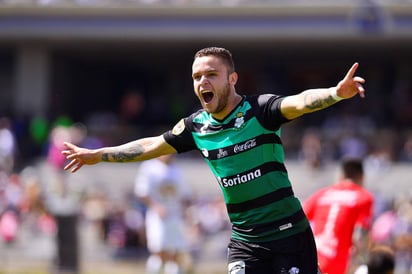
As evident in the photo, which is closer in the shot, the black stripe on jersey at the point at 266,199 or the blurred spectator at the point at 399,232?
the black stripe on jersey at the point at 266,199

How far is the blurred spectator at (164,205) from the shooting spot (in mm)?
13898

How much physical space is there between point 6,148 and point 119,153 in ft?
62.3

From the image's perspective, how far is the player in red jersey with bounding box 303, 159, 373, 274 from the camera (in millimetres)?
8961

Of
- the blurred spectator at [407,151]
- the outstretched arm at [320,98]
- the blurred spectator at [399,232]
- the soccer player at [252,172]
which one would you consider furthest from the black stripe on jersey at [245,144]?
the blurred spectator at [407,151]

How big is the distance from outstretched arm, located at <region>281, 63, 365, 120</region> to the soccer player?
6 centimetres

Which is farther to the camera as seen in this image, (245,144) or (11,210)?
(11,210)

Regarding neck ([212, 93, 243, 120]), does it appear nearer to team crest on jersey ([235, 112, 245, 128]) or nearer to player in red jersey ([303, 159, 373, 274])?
team crest on jersey ([235, 112, 245, 128])

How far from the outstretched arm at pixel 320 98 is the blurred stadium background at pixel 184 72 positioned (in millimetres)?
14889

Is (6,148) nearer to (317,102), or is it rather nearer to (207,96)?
(207,96)

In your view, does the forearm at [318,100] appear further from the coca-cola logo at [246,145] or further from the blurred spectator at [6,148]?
the blurred spectator at [6,148]

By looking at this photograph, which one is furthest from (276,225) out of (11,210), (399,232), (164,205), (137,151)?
(11,210)

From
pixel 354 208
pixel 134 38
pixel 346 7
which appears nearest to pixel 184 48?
pixel 134 38

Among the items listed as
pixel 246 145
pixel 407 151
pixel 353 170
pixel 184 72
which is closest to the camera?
pixel 246 145

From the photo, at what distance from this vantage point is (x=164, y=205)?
14047 millimetres
